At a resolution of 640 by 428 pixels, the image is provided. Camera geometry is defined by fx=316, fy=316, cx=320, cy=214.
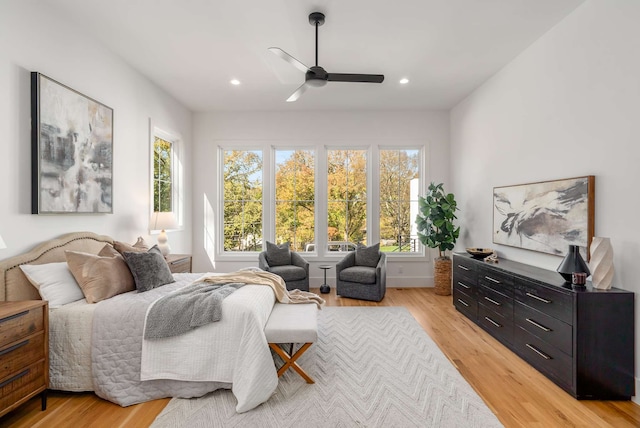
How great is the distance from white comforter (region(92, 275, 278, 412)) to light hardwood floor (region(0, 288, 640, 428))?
136 millimetres

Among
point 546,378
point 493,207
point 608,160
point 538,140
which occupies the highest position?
point 538,140

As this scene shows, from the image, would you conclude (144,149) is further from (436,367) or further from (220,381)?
(436,367)

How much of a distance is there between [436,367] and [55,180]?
12.0 ft

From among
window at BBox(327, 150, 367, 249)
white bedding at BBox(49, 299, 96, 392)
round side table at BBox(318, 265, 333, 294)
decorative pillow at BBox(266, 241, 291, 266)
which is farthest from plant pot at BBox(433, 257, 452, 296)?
white bedding at BBox(49, 299, 96, 392)

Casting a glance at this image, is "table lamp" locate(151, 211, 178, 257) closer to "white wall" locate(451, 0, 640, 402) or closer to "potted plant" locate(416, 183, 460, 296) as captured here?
"potted plant" locate(416, 183, 460, 296)

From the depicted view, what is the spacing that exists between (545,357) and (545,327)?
0.79 feet

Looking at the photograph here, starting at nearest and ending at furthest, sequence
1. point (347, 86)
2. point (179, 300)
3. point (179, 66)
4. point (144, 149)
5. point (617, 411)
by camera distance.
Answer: point (617, 411) < point (179, 300) < point (179, 66) < point (144, 149) < point (347, 86)

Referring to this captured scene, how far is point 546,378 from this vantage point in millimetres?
2588

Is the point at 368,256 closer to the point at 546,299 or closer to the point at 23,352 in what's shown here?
the point at 546,299

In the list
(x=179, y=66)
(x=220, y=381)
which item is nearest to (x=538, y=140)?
(x=220, y=381)

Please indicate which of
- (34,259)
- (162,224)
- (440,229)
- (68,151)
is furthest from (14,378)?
(440,229)

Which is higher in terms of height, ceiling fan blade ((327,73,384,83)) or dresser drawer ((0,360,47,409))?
ceiling fan blade ((327,73,384,83))

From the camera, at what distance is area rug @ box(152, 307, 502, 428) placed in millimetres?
2053

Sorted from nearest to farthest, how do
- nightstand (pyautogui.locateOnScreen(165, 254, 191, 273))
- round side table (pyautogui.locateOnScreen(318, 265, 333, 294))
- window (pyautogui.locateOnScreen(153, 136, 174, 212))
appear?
nightstand (pyautogui.locateOnScreen(165, 254, 191, 273)) → window (pyautogui.locateOnScreen(153, 136, 174, 212)) → round side table (pyautogui.locateOnScreen(318, 265, 333, 294))
